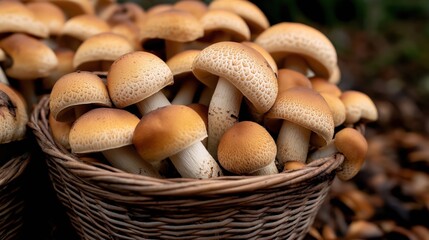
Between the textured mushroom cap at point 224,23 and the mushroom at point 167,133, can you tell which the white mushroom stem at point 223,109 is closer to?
the mushroom at point 167,133

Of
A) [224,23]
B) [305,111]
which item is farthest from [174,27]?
[305,111]

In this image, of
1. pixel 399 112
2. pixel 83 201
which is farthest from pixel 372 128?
pixel 83 201

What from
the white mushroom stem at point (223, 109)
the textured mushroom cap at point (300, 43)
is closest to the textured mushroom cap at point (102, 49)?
the white mushroom stem at point (223, 109)

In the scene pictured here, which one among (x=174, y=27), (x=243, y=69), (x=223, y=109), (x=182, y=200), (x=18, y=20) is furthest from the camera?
(x=18, y=20)

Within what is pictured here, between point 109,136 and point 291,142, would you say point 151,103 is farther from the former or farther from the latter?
point 291,142

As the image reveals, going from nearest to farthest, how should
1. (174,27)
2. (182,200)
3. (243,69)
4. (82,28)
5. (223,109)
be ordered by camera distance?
1. (182,200)
2. (243,69)
3. (223,109)
4. (174,27)
5. (82,28)

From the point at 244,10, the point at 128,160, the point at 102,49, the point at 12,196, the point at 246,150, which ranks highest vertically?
the point at 244,10

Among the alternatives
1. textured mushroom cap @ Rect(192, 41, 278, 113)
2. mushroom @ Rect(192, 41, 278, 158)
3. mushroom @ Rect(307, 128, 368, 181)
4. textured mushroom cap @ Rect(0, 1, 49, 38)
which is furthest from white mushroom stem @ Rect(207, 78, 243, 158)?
textured mushroom cap @ Rect(0, 1, 49, 38)
